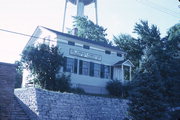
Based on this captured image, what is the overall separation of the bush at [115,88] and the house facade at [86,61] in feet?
2.99

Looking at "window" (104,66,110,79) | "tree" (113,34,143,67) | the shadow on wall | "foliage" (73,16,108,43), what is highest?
"foliage" (73,16,108,43)

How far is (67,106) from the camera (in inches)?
657

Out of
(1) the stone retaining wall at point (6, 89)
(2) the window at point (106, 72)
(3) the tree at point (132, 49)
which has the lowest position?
(1) the stone retaining wall at point (6, 89)

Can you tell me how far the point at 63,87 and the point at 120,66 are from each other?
10.3 meters

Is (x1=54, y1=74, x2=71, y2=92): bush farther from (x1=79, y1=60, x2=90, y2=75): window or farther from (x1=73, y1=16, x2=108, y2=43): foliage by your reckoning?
(x1=73, y1=16, x2=108, y2=43): foliage

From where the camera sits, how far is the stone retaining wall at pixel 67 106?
15.3 m

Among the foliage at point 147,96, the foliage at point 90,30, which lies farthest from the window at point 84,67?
the foliage at point 90,30

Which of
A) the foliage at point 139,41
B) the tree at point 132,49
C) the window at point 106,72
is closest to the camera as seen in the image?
the window at point 106,72

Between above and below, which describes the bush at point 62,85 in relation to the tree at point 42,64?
below

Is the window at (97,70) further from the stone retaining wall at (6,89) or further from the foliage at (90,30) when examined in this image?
the foliage at (90,30)

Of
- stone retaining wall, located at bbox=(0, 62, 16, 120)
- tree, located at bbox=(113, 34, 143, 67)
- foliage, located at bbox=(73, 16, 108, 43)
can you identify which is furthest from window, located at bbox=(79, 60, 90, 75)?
foliage, located at bbox=(73, 16, 108, 43)

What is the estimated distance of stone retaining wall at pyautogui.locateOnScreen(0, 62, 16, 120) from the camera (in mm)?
11352

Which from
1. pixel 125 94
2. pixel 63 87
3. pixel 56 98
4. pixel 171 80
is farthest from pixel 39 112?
pixel 171 80

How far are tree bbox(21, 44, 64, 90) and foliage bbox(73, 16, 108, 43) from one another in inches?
945
